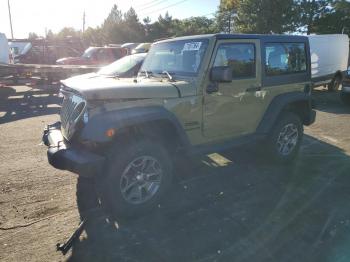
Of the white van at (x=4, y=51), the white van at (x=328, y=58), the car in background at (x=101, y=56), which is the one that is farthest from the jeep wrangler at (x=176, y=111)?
the car in background at (x=101, y=56)

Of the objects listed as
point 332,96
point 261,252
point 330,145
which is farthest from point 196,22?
point 261,252

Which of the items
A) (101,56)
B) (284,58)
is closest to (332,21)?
(101,56)

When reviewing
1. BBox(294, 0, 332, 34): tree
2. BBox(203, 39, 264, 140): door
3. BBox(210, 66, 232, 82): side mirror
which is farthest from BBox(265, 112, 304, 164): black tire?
BBox(294, 0, 332, 34): tree

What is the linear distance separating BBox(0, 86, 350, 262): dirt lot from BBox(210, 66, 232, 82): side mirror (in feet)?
5.09

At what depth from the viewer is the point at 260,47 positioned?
17.8ft

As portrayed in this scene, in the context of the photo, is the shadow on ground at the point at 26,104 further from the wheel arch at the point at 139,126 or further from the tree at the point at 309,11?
the tree at the point at 309,11

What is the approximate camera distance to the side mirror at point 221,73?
4520 mm

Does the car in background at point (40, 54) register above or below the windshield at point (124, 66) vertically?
above

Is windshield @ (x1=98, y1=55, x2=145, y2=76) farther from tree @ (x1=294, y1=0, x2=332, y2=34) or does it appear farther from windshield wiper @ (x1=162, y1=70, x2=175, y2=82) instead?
tree @ (x1=294, y1=0, x2=332, y2=34)

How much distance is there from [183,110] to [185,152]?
0.55m

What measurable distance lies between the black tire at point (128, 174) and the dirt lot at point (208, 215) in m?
0.15

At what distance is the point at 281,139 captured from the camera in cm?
607

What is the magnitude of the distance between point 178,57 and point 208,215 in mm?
2205

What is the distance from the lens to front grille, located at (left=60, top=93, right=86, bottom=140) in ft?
13.5
